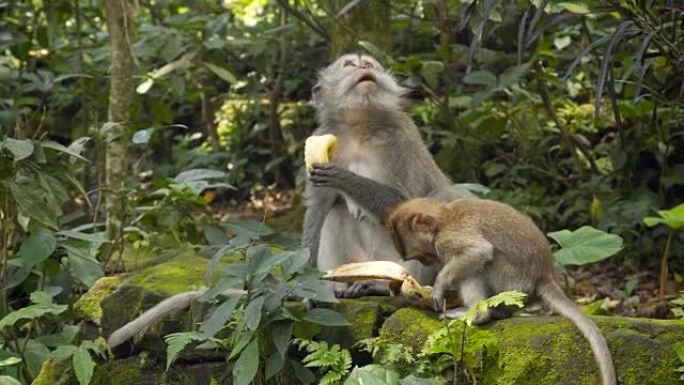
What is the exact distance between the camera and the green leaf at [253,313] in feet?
13.1

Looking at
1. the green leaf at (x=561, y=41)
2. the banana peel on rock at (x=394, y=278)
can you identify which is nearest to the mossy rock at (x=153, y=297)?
the banana peel on rock at (x=394, y=278)

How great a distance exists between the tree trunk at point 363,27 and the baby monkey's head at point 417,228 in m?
3.31

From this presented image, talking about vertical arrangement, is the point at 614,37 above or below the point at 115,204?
above

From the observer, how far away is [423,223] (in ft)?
14.7

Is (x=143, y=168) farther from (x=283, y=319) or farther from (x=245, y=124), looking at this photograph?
(x=283, y=319)

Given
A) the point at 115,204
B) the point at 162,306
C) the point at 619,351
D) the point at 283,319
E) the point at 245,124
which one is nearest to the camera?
the point at 619,351

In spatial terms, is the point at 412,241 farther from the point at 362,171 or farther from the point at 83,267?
the point at 83,267

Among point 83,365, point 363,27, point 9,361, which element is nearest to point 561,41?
point 363,27

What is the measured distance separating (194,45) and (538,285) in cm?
465

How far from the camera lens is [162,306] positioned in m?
4.79

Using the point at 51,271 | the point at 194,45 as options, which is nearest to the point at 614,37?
the point at 51,271

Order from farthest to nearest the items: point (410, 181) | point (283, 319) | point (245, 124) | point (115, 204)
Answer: point (245, 124) < point (115, 204) < point (410, 181) < point (283, 319)

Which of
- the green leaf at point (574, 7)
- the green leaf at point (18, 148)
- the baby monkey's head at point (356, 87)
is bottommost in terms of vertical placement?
the green leaf at point (18, 148)

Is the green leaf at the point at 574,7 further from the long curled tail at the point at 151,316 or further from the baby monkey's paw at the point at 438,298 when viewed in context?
the long curled tail at the point at 151,316
